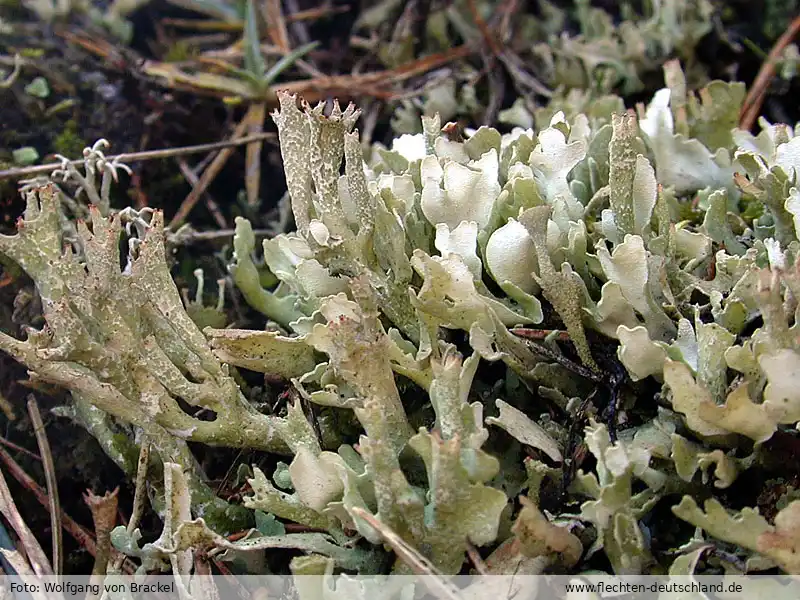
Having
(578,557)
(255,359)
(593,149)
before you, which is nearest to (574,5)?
(593,149)

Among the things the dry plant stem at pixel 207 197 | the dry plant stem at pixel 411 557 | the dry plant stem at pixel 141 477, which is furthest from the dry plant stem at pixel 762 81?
the dry plant stem at pixel 141 477

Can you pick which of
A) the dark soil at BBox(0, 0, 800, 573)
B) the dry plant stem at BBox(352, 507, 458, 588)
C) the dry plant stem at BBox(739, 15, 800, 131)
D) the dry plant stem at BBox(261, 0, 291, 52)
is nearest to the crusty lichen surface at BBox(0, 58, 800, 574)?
the dry plant stem at BBox(352, 507, 458, 588)

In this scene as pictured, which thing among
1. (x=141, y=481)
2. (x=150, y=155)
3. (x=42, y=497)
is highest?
(x=150, y=155)

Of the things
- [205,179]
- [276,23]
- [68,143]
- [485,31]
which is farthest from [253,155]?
[485,31]

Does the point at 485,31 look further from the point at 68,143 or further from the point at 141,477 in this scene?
the point at 141,477

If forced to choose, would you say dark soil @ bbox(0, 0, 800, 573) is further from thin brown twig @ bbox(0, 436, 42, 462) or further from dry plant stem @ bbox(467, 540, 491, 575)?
dry plant stem @ bbox(467, 540, 491, 575)

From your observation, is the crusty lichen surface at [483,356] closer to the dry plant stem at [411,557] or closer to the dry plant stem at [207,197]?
the dry plant stem at [411,557]

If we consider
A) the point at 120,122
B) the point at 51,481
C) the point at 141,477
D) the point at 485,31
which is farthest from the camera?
the point at 485,31
